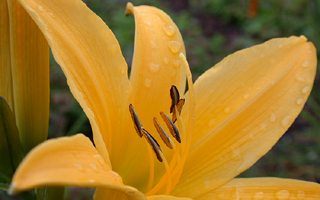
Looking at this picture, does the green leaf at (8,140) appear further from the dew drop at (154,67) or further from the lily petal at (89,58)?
the dew drop at (154,67)

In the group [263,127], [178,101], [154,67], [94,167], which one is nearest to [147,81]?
[154,67]

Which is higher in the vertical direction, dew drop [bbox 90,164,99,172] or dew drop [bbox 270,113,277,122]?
dew drop [bbox 90,164,99,172]

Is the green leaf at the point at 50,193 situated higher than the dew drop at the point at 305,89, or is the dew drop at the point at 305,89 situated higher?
the dew drop at the point at 305,89

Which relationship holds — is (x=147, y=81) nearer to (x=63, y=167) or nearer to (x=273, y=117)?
(x=273, y=117)

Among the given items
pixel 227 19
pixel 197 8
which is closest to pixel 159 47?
pixel 227 19

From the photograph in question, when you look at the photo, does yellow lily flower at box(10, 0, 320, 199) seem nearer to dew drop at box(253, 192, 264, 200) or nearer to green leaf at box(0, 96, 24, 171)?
dew drop at box(253, 192, 264, 200)

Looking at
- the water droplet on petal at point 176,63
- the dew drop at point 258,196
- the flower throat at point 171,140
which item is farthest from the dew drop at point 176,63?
the dew drop at point 258,196

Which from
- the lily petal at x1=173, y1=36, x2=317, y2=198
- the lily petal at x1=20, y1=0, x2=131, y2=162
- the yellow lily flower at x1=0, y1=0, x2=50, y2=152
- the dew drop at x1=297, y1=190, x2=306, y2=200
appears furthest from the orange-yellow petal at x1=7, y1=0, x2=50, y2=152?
the dew drop at x1=297, y1=190, x2=306, y2=200
